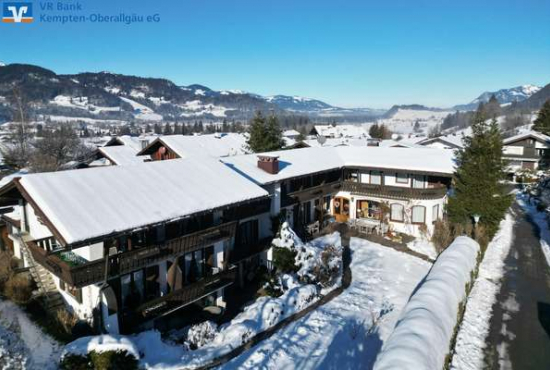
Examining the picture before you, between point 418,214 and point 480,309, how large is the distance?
14.4 m

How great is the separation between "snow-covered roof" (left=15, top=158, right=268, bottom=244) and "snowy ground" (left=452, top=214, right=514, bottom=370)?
1267 cm

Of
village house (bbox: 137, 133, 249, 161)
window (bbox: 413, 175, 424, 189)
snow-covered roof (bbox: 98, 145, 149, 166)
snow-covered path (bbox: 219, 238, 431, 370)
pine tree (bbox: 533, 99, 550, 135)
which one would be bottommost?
snow-covered path (bbox: 219, 238, 431, 370)

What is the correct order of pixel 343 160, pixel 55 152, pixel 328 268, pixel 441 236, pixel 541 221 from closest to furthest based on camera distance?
Result: pixel 328 268, pixel 441 236, pixel 343 160, pixel 541 221, pixel 55 152

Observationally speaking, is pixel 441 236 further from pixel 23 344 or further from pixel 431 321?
pixel 23 344

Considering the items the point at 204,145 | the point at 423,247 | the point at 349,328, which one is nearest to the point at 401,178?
the point at 423,247

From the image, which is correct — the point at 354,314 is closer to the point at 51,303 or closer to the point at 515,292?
the point at 515,292

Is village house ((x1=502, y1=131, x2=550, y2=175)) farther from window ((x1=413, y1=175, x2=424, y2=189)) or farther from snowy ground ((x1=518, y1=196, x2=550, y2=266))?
window ((x1=413, y1=175, x2=424, y2=189))

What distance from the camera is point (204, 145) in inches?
2104

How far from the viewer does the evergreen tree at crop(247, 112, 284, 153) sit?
49.2m

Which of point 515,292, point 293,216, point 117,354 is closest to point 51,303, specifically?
point 117,354

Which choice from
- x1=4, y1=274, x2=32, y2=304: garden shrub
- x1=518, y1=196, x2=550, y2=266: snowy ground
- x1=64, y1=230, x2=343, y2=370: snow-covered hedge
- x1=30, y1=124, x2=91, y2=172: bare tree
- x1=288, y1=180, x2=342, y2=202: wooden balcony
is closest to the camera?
x1=64, y1=230, x2=343, y2=370: snow-covered hedge

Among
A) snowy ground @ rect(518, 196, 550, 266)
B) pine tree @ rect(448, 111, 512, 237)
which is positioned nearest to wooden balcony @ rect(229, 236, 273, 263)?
pine tree @ rect(448, 111, 512, 237)

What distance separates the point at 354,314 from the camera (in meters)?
21.2

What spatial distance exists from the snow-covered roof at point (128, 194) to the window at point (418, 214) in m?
17.5
